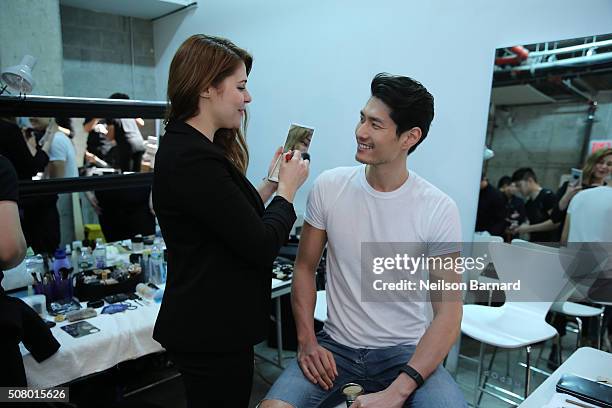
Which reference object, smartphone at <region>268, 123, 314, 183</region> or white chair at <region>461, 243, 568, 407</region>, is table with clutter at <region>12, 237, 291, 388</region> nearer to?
smartphone at <region>268, 123, 314, 183</region>

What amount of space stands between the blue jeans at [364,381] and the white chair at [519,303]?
791mm

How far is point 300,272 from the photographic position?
58.9 inches

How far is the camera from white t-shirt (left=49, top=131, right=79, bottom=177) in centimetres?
310

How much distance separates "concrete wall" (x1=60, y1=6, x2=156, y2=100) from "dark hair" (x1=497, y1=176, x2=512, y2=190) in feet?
12.2

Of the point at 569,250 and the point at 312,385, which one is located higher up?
the point at 569,250

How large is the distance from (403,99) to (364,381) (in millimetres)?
921

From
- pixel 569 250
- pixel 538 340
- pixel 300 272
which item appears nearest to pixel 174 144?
pixel 300 272

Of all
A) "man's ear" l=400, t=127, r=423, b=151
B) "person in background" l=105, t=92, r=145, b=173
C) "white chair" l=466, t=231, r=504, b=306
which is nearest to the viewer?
"man's ear" l=400, t=127, r=423, b=151

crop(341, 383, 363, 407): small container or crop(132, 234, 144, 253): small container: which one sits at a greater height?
crop(132, 234, 144, 253): small container

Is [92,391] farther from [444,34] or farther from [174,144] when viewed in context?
[444,34]

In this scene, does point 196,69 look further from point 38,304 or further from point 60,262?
point 60,262

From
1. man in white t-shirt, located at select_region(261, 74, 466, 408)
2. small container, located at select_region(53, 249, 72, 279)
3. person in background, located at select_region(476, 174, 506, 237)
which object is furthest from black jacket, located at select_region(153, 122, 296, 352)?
person in background, located at select_region(476, 174, 506, 237)

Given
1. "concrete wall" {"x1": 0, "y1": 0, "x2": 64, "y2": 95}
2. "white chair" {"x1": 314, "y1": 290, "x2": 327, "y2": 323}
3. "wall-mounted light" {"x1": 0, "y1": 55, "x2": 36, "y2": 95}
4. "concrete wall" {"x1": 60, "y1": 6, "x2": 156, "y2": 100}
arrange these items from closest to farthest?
"wall-mounted light" {"x1": 0, "y1": 55, "x2": 36, "y2": 95}
"white chair" {"x1": 314, "y1": 290, "x2": 327, "y2": 323}
"concrete wall" {"x1": 0, "y1": 0, "x2": 64, "y2": 95}
"concrete wall" {"x1": 60, "y1": 6, "x2": 156, "y2": 100}

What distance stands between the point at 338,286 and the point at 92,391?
4.39 ft
